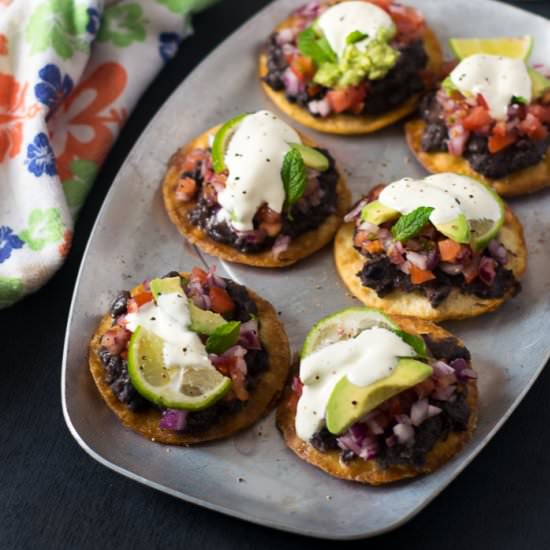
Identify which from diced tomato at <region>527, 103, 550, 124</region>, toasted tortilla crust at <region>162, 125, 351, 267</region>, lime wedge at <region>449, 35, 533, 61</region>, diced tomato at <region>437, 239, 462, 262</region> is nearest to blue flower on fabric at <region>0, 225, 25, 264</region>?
toasted tortilla crust at <region>162, 125, 351, 267</region>

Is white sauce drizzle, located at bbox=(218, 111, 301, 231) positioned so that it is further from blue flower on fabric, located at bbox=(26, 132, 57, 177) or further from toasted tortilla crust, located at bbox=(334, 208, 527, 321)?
blue flower on fabric, located at bbox=(26, 132, 57, 177)

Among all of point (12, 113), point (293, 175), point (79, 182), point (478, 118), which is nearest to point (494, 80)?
point (478, 118)

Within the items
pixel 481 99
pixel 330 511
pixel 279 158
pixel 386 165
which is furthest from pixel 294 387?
pixel 481 99

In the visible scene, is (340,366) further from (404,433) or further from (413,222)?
(413,222)

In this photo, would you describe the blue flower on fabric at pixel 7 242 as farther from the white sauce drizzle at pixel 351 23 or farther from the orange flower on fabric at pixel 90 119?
the white sauce drizzle at pixel 351 23

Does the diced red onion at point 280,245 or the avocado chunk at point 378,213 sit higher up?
the avocado chunk at point 378,213

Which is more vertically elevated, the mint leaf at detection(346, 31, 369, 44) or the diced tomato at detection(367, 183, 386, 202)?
the mint leaf at detection(346, 31, 369, 44)

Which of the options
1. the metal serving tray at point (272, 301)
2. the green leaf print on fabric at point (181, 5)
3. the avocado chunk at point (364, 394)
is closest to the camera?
the avocado chunk at point (364, 394)

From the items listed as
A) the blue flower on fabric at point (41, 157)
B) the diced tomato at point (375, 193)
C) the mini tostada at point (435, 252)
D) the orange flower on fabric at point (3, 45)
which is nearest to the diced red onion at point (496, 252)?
the mini tostada at point (435, 252)
